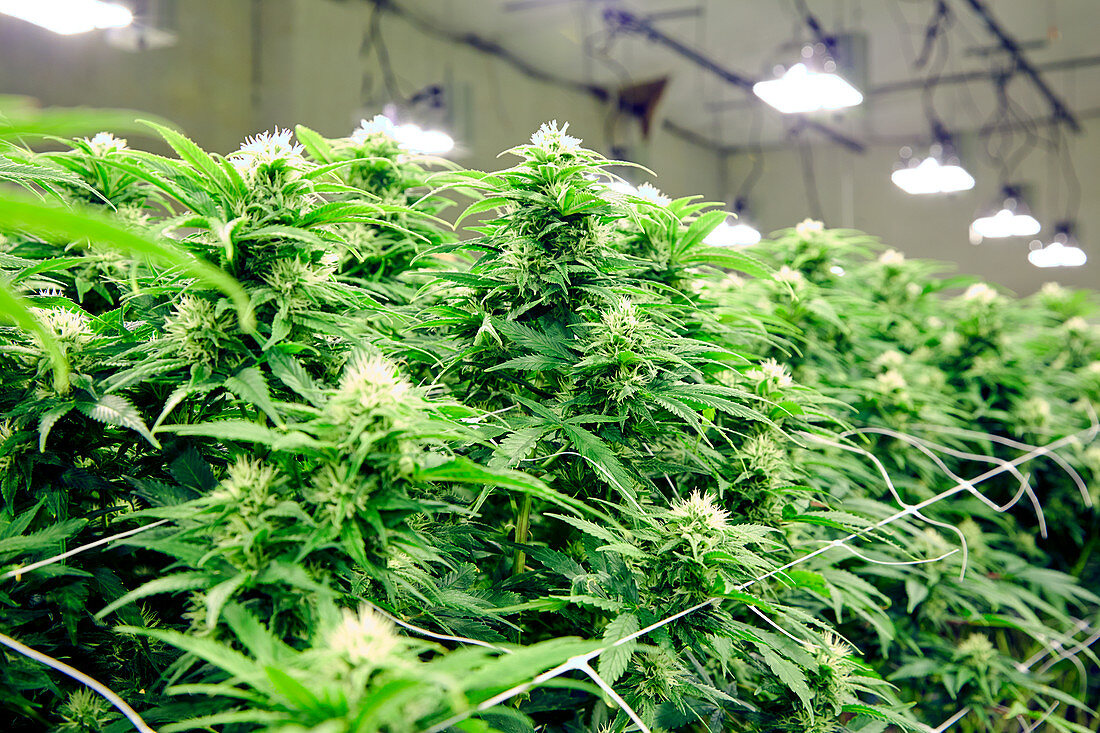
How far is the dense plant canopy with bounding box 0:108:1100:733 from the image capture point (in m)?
0.52

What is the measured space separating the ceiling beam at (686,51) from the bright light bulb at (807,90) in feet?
6.67

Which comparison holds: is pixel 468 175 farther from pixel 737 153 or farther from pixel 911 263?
pixel 737 153

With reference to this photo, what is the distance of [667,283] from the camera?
95cm

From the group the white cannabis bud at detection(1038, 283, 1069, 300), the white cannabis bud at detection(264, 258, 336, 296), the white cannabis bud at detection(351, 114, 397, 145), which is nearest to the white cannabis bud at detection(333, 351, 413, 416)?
the white cannabis bud at detection(264, 258, 336, 296)

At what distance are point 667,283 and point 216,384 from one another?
543mm

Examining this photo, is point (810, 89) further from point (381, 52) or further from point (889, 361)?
point (381, 52)

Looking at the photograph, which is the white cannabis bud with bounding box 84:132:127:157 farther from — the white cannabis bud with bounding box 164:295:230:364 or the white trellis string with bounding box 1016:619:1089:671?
the white trellis string with bounding box 1016:619:1089:671

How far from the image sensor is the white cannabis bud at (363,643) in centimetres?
43

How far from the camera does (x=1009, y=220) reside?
551 cm

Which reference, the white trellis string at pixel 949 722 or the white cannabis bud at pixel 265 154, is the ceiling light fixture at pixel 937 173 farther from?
the white cannabis bud at pixel 265 154

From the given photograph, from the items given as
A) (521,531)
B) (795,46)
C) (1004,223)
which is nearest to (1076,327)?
(521,531)

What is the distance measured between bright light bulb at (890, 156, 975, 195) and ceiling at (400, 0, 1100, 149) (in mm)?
519

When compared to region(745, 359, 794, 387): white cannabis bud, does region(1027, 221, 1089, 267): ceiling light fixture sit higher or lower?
higher

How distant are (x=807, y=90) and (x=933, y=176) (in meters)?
1.77
